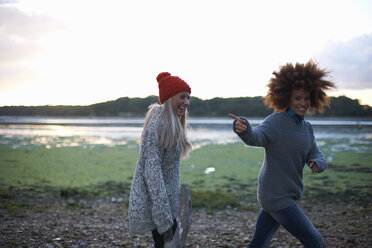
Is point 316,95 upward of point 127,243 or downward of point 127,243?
upward

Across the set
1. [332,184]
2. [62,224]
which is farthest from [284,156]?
[332,184]

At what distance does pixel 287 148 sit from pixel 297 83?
703 millimetres

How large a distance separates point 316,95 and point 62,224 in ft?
18.5

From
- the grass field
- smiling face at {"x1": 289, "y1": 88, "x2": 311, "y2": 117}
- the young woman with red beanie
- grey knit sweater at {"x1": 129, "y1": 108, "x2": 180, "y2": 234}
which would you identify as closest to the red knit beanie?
the young woman with red beanie

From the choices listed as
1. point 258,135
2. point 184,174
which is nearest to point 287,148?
point 258,135

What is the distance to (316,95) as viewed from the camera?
10.6 ft

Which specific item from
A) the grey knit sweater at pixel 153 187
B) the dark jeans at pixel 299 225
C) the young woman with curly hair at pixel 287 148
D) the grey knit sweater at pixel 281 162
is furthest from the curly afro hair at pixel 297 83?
the grey knit sweater at pixel 153 187

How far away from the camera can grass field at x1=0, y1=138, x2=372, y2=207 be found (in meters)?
10.5

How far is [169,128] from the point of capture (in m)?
2.72

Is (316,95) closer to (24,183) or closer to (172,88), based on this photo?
(172,88)

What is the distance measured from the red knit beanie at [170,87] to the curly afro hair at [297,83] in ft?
3.12

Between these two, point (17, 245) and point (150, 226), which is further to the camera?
point (17, 245)

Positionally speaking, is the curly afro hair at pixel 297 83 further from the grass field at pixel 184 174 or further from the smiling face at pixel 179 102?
the grass field at pixel 184 174

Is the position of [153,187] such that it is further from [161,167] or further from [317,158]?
[317,158]
